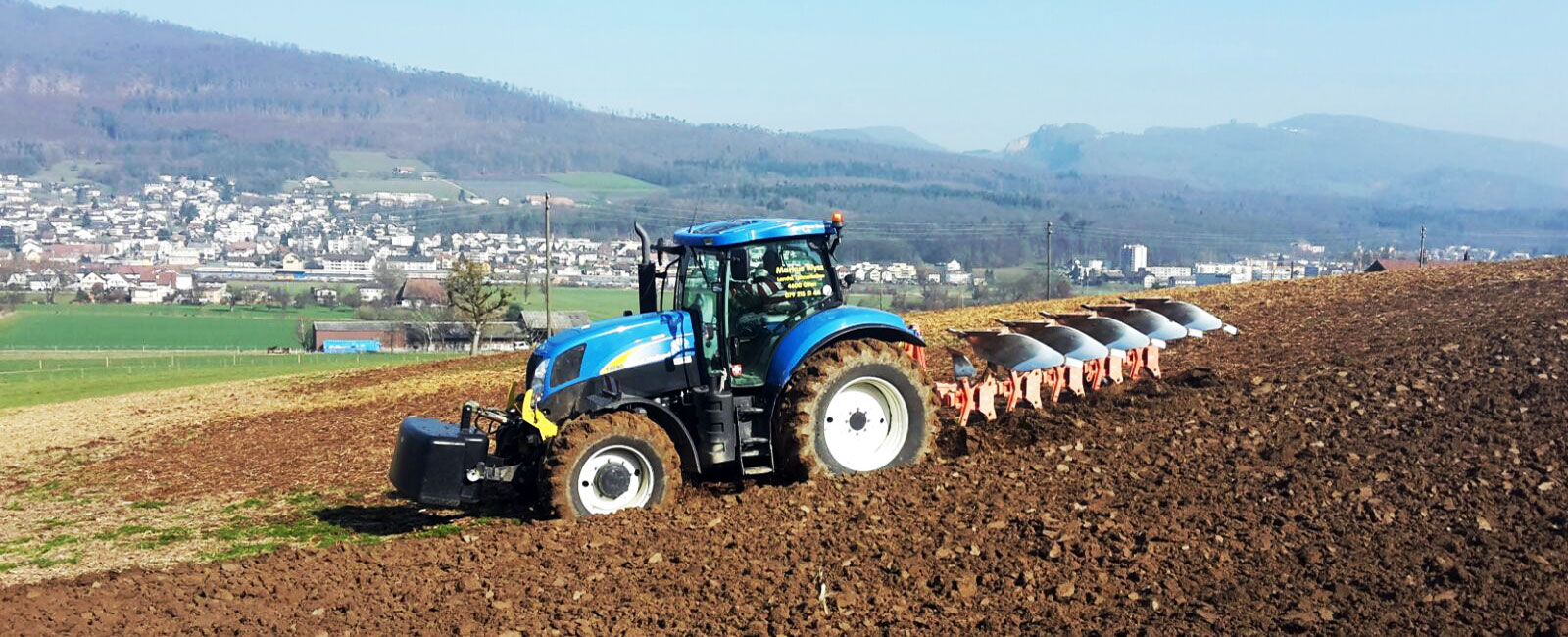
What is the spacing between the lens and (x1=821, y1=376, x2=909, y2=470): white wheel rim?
10148 millimetres

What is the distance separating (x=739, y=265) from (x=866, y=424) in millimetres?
1543

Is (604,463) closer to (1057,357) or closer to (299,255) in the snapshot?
(1057,357)

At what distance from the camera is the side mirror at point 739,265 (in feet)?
32.8

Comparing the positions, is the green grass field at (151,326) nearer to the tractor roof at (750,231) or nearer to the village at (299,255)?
the village at (299,255)

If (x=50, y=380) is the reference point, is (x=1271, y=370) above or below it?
above

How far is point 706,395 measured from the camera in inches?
386

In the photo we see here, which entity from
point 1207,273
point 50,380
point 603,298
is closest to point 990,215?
point 1207,273

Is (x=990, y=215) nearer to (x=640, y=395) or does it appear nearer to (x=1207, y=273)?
(x=1207, y=273)

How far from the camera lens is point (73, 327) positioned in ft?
180

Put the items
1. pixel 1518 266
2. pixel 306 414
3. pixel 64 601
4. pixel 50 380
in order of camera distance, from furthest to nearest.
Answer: pixel 50 380, pixel 1518 266, pixel 306 414, pixel 64 601

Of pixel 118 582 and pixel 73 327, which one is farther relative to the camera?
pixel 73 327

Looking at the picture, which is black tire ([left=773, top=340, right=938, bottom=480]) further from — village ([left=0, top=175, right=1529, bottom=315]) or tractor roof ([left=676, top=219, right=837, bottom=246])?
village ([left=0, top=175, right=1529, bottom=315])

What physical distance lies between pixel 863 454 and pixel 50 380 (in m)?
33.9

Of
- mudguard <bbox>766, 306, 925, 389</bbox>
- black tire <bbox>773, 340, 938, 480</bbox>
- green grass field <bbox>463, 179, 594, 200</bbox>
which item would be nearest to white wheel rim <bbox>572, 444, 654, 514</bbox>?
black tire <bbox>773, 340, 938, 480</bbox>
